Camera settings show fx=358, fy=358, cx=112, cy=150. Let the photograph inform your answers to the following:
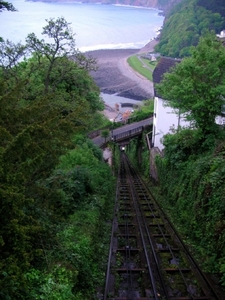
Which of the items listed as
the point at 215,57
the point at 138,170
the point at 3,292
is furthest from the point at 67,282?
the point at 138,170

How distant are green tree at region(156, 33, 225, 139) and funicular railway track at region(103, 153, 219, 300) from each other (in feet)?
17.2

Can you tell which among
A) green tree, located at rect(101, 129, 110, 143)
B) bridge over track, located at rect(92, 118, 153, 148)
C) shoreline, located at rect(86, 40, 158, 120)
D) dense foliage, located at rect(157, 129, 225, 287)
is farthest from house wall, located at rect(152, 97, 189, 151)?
shoreline, located at rect(86, 40, 158, 120)

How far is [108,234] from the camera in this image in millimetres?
13938

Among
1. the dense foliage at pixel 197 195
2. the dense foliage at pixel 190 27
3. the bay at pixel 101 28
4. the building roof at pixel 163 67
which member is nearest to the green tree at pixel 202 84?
the dense foliage at pixel 197 195

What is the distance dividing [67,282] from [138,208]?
1017 cm

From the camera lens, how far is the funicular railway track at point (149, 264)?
32.9ft

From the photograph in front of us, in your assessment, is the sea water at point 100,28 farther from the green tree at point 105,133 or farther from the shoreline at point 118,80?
the green tree at point 105,133

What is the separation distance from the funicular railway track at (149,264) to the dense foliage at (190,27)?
7794 cm

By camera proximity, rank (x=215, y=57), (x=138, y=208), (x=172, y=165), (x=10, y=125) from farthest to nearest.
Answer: (x=172, y=165), (x=138, y=208), (x=215, y=57), (x=10, y=125)

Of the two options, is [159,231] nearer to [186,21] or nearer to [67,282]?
[67,282]

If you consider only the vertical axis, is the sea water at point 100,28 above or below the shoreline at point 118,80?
above

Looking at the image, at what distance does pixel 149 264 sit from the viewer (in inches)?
445

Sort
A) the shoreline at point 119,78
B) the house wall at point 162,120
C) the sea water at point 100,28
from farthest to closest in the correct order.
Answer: the sea water at point 100,28 → the shoreline at point 119,78 → the house wall at point 162,120

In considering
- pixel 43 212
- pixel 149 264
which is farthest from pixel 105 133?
pixel 43 212
